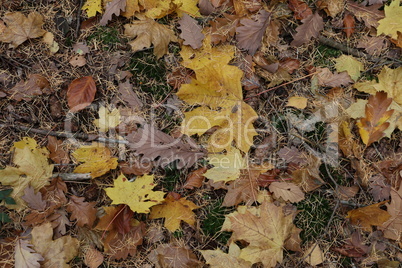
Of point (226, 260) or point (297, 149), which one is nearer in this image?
point (226, 260)

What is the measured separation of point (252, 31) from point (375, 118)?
1059mm

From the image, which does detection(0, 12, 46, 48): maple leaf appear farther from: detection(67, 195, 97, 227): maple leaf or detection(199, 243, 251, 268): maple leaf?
detection(199, 243, 251, 268): maple leaf

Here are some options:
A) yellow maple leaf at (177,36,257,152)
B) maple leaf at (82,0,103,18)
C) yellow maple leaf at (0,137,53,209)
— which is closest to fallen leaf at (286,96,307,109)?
yellow maple leaf at (177,36,257,152)

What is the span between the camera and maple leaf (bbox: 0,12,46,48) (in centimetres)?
245

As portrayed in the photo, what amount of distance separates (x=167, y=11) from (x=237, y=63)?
0.64 meters

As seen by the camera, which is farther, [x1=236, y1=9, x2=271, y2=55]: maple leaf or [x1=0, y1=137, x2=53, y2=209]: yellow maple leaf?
[x1=236, y1=9, x2=271, y2=55]: maple leaf

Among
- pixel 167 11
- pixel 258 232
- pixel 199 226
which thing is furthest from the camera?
pixel 167 11

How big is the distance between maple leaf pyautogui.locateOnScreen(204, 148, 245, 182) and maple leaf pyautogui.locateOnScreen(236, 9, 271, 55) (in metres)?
0.79

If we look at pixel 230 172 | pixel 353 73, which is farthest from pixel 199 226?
pixel 353 73

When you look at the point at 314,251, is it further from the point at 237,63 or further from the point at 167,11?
the point at 167,11

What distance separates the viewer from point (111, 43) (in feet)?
8.37

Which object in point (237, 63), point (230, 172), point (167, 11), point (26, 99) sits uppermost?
point (167, 11)

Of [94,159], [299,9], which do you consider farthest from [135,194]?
[299,9]

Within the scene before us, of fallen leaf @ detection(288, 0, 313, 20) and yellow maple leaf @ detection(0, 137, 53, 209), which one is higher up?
fallen leaf @ detection(288, 0, 313, 20)
